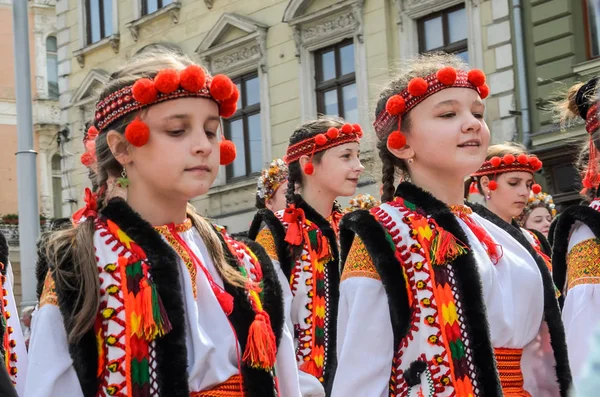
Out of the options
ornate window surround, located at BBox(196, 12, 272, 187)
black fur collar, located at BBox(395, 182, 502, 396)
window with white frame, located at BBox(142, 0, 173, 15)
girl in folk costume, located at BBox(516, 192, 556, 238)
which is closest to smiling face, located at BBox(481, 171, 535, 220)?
girl in folk costume, located at BBox(516, 192, 556, 238)

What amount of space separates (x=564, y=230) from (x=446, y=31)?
1115 centimetres

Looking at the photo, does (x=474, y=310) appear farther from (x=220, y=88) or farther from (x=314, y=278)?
(x=314, y=278)

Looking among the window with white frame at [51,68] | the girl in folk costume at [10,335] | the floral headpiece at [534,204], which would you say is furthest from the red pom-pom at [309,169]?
the window with white frame at [51,68]

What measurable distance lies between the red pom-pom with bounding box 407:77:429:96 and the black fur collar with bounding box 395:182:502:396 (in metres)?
0.47

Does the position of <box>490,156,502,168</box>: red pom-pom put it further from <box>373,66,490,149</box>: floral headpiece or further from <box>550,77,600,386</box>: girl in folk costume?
<box>373,66,490,149</box>: floral headpiece

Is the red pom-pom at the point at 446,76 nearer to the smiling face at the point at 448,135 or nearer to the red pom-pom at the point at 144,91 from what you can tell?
the smiling face at the point at 448,135

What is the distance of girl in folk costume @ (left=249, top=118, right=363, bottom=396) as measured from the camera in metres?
6.35

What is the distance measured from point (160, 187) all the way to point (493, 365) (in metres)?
1.23

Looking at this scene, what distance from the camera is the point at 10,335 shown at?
4613mm

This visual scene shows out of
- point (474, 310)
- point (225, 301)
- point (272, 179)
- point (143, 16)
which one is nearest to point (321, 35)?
point (143, 16)

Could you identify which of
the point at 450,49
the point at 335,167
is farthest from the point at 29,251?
the point at 450,49

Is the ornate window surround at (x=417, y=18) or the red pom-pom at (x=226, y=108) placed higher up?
the ornate window surround at (x=417, y=18)

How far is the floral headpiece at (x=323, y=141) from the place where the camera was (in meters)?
6.88

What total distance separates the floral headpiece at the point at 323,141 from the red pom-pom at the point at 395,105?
2.97 meters
